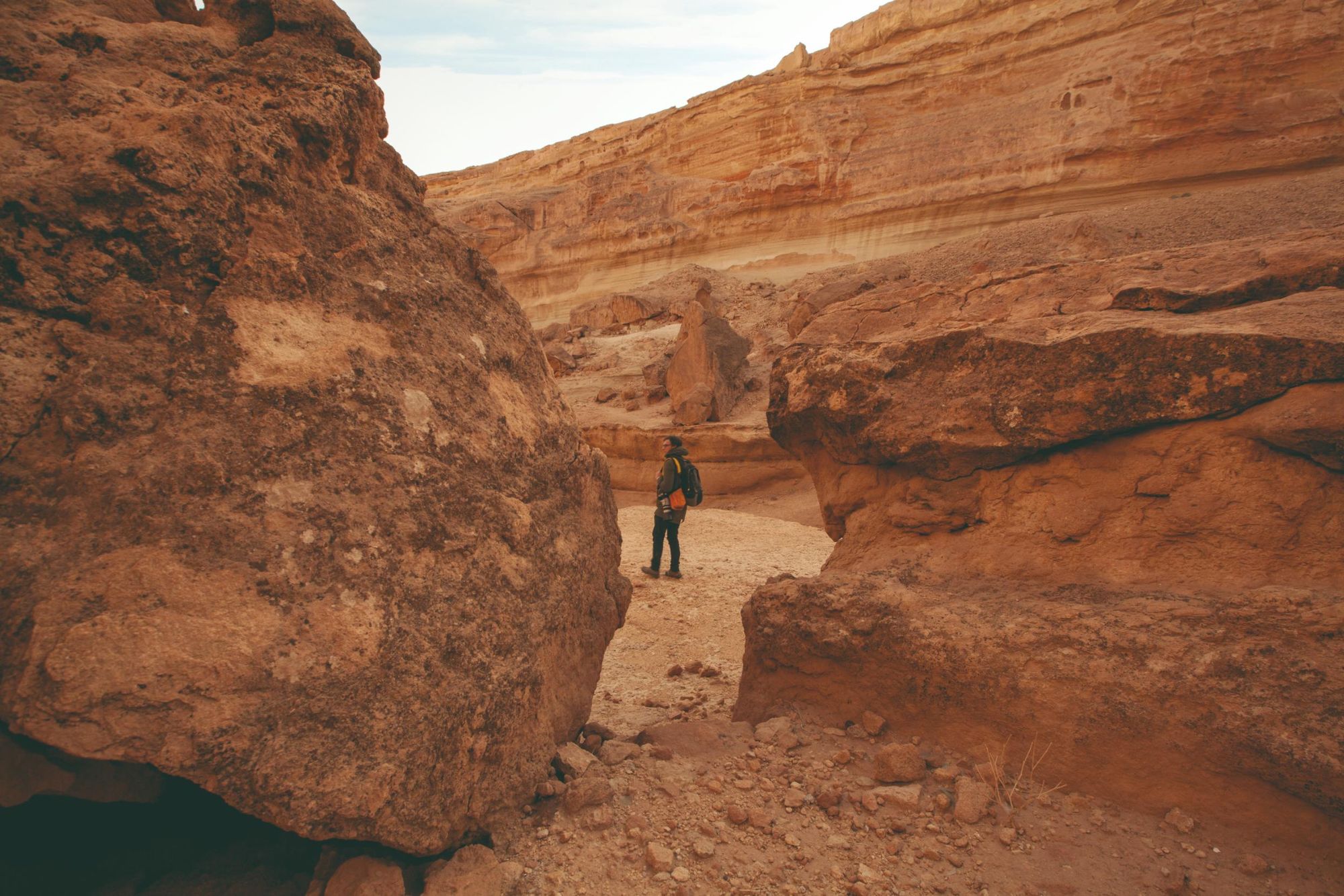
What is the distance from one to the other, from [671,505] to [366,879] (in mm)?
4543

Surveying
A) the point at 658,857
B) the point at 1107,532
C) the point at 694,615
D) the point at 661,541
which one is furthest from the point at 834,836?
the point at 661,541

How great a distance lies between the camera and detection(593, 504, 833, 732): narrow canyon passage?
3.68 metres

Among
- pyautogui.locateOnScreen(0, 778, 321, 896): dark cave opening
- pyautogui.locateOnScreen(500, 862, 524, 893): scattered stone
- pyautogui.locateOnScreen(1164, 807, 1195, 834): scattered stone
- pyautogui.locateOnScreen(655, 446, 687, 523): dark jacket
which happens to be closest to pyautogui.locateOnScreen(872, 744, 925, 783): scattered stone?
pyautogui.locateOnScreen(1164, 807, 1195, 834): scattered stone

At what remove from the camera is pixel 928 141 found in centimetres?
2031

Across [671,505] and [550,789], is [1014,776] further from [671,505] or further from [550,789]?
[671,505]

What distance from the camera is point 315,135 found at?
218cm

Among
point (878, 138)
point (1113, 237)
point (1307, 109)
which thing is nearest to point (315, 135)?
point (1113, 237)

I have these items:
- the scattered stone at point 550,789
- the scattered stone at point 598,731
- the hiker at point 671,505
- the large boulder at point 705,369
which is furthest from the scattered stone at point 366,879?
the large boulder at point 705,369

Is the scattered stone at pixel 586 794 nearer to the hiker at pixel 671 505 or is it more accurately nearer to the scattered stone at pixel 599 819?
the scattered stone at pixel 599 819

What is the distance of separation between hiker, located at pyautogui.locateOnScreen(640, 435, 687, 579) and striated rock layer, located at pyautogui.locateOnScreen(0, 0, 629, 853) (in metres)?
3.68

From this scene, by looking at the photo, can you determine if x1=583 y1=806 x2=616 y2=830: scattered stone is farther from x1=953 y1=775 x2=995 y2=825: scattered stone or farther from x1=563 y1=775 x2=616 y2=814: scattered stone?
x1=953 y1=775 x2=995 y2=825: scattered stone

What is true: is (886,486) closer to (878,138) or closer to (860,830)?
(860,830)

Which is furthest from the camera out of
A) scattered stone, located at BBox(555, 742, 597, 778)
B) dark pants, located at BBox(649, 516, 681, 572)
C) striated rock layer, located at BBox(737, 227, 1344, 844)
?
dark pants, located at BBox(649, 516, 681, 572)

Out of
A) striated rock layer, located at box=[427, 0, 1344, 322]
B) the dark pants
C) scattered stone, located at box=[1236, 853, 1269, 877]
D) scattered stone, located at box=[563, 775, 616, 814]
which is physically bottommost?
the dark pants
